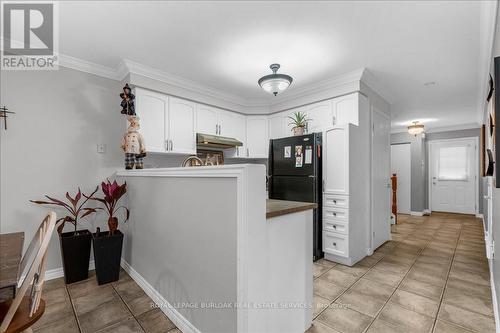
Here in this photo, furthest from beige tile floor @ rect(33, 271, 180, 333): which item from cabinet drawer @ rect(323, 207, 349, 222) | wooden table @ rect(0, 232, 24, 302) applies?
cabinet drawer @ rect(323, 207, 349, 222)

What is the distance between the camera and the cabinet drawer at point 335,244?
290 cm

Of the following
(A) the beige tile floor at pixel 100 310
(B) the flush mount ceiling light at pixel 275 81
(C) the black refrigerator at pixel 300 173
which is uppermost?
(B) the flush mount ceiling light at pixel 275 81

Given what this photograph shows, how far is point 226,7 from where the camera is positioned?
1.83m

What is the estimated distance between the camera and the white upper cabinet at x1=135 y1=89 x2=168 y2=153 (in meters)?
2.91

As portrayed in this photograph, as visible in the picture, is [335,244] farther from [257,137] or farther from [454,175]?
[454,175]

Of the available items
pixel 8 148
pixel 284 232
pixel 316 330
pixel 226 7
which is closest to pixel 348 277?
pixel 316 330

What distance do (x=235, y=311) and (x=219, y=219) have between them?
0.49 metres

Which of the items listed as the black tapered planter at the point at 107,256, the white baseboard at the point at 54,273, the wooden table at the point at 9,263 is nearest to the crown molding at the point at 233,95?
the black tapered planter at the point at 107,256

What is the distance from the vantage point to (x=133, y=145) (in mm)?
2598

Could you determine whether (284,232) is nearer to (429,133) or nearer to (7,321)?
(7,321)

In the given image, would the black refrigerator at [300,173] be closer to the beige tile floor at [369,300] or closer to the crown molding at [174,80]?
the beige tile floor at [369,300]

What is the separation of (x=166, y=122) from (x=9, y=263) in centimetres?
234

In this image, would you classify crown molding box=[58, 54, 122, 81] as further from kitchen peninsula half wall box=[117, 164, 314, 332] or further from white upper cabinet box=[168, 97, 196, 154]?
kitchen peninsula half wall box=[117, 164, 314, 332]

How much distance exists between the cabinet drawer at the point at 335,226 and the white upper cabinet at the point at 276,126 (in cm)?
165
